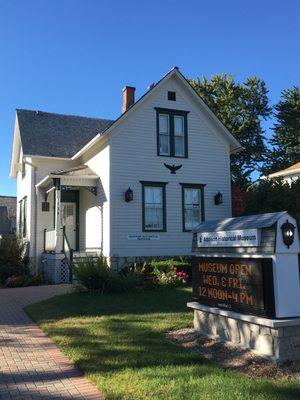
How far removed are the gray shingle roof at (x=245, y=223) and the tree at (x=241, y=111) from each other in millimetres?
35009

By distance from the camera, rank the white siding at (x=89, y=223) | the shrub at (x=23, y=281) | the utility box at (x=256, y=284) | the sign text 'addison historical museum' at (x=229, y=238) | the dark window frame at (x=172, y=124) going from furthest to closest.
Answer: the dark window frame at (x=172, y=124)
the white siding at (x=89, y=223)
the shrub at (x=23, y=281)
the sign text 'addison historical museum' at (x=229, y=238)
the utility box at (x=256, y=284)

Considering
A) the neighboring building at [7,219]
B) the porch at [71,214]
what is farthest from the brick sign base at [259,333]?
the neighboring building at [7,219]

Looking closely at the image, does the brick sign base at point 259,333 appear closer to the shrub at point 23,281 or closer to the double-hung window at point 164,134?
the double-hung window at point 164,134

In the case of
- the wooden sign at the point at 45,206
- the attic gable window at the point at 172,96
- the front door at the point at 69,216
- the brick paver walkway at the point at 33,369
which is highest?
the attic gable window at the point at 172,96

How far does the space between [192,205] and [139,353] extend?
13.5 m

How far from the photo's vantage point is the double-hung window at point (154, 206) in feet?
63.5

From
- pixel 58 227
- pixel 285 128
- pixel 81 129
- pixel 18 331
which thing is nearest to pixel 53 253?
pixel 58 227

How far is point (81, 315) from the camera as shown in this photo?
1072cm

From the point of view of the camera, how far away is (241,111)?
148 feet

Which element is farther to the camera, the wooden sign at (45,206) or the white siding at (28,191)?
the white siding at (28,191)

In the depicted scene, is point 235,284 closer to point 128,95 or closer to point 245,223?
point 245,223

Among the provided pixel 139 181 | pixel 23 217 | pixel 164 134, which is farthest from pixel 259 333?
pixel 23 217

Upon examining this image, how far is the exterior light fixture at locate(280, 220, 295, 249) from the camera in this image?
6730 millimetres

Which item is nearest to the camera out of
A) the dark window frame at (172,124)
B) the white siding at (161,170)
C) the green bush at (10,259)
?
→ the white siding at (161,170)
